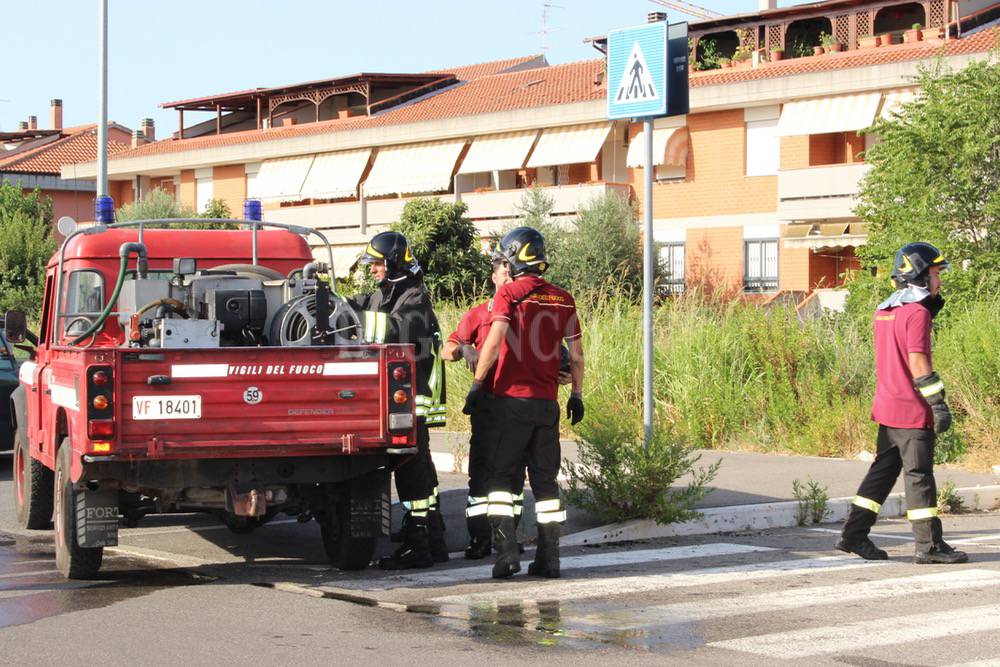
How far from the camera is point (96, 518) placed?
8375 mm

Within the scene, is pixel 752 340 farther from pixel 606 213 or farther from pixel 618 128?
pixel 618 128

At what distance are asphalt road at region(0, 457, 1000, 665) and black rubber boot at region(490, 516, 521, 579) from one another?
0.09 meters

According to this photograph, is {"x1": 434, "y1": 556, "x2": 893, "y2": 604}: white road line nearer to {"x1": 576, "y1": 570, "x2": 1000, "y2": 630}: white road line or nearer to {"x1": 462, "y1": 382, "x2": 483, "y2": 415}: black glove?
{"x1": 576, "y1": 570, "x2": 1000, "y2": 630}: white road line

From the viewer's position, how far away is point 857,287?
21766 mm

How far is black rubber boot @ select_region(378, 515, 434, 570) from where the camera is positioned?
29.7 feet

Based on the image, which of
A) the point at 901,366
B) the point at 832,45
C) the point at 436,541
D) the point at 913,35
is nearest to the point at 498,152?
the point at 832,45

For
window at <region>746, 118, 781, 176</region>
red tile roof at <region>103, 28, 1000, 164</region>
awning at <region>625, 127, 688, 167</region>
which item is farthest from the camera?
awning at <region>625, 127, 688, 167</region>

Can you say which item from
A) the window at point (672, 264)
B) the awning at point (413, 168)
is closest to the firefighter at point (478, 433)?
the window at point (672, 264)

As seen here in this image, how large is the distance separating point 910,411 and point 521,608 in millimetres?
2911

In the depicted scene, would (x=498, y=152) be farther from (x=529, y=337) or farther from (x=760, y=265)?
(x=529, y=337)

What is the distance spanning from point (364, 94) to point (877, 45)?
68.6 feet

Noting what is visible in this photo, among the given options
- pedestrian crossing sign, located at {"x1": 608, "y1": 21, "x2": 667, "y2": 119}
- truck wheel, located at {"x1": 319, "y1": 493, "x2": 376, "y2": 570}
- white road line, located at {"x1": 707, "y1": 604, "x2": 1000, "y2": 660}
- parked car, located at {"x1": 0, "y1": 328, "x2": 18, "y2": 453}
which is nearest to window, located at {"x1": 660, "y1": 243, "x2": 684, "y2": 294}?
parked car, located at {"x1": 0, "y1": 328, "x2": 18, "y2": 453}

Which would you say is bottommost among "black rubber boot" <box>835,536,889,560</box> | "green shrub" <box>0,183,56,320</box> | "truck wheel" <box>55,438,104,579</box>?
"black rubber boot" <box>835,536,889,560</box>

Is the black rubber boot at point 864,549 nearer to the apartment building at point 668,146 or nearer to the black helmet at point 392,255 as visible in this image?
the black helmet at point 392,255
